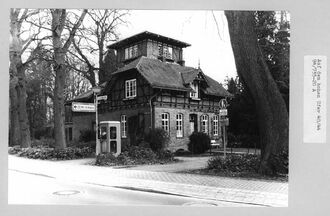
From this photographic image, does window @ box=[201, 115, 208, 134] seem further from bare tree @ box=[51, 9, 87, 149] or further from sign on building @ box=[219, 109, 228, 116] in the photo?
bare tree @ box=[51, 9, 87, 149]

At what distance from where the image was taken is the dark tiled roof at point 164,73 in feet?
22.5

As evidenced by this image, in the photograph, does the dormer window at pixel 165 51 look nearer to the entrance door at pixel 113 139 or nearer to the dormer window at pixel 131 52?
the dormer window at pixel 131 52

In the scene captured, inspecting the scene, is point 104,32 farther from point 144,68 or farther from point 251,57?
point 251,57

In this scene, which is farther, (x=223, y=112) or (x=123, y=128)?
(x=123, y=128)

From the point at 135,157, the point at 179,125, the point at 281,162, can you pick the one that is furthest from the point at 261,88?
the point at 135,157

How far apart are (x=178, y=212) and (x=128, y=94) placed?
89.2 inches

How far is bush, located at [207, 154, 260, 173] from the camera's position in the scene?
21.9 ft

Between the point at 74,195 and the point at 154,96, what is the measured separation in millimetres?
2094

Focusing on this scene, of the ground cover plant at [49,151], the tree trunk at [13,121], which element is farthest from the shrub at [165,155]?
the tree trunk at [13,121]

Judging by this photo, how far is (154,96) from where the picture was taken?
7.05 m

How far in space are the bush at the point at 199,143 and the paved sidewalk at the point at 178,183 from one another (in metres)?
0.43

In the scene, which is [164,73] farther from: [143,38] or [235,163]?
[235,163]

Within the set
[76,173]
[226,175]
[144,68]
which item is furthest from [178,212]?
[144,68]

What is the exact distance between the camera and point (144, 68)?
23.1 ft
